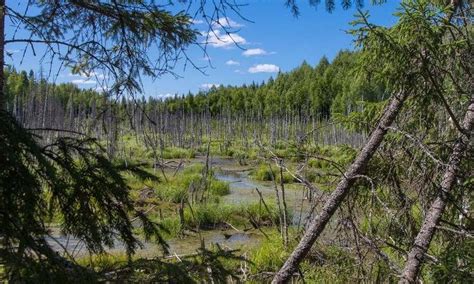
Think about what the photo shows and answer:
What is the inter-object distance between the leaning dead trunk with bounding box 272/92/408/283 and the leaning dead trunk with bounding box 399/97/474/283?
19.8 inches

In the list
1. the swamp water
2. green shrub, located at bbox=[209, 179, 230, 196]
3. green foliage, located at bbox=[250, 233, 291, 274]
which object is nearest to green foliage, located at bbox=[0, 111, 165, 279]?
the swamp water

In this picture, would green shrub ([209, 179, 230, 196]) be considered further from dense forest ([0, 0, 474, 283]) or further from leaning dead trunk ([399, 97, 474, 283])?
leaning dead trunk ([399, 97, 474, 283])

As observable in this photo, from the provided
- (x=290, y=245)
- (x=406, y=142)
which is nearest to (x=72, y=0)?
(x=406, y=142)

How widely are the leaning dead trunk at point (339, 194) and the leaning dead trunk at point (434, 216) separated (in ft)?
1.65

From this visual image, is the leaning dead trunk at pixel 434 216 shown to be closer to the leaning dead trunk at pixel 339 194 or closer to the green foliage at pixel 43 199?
the leaning dead trunk at pixel 339 194

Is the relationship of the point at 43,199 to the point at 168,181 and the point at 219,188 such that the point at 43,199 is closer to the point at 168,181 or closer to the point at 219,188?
the point at 168,181

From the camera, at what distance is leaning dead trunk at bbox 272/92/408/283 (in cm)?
351

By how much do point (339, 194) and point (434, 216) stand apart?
0.69 meters

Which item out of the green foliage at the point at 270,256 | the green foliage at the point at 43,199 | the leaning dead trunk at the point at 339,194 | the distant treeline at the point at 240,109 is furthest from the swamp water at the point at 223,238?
the distant treeline at the point at 240,109

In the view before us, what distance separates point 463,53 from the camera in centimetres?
354

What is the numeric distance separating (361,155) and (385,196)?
639 mm

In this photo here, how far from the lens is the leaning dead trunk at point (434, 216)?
11.0 ft

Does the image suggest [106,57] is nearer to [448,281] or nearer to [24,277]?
[24,277]

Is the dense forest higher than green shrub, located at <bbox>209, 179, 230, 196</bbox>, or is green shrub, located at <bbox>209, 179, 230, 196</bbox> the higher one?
the dense forest
